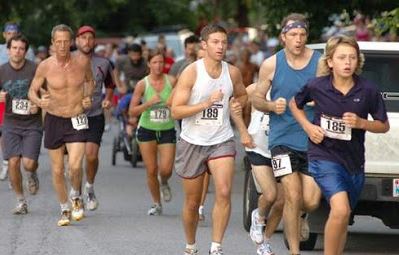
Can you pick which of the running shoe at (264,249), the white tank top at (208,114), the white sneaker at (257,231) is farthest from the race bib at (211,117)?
the running shoe at (264,249)

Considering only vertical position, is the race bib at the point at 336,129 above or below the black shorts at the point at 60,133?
above

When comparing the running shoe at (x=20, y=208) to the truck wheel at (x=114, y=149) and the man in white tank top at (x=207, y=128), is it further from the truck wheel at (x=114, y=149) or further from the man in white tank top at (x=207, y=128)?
the truck wheel at (x=114, y=149)

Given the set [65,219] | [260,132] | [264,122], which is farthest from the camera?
[65,219]

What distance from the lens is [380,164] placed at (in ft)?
37.6

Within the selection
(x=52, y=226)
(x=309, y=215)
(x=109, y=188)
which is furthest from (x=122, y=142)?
(x=309, y=215)

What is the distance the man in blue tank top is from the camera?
10.9m

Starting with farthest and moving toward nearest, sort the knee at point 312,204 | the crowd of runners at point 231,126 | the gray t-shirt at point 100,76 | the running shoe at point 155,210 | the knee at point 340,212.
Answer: the gray t-shirt at point 100,76, the running shoe at point 155,210, the knee at point 312,204, the crowd of runners at point 231,126, the knee at point 340,212

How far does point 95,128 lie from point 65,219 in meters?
1.37

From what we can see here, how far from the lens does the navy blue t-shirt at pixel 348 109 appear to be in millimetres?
9898

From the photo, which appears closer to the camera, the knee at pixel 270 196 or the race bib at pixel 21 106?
the knee at pixel 270 196

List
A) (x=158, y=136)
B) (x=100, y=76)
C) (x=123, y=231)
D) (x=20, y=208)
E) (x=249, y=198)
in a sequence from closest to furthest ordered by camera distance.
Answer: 1. (x=249, y=198)
2. (x=123, y=231)
3. (x=20, y=208)
4. (x=158, y=136)
5. (x=100, y=76)

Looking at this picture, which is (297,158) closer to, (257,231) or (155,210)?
(257,231)

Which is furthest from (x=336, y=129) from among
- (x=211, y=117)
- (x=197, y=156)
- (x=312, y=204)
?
(x=197, y=156)

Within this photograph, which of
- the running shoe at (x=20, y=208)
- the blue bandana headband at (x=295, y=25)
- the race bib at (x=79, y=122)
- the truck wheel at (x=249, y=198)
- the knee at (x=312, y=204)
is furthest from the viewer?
the running shoe at (x=20, y=208)
